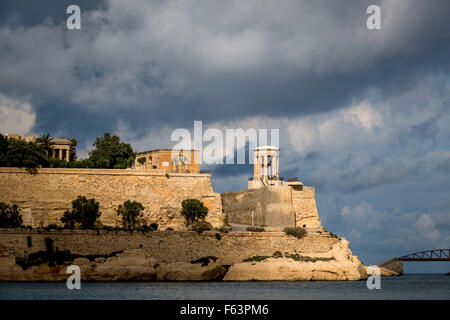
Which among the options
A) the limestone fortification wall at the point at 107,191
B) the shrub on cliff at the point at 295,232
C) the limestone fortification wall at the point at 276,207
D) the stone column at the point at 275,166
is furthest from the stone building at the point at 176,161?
the shrub on cliff at the point at 295,232

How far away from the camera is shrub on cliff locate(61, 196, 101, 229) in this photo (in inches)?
1891

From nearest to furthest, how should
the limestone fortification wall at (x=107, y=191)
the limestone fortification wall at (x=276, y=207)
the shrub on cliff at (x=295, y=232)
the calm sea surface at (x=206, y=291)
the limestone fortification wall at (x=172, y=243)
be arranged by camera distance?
1. the calm sea surface at (x=206, y=291)
2. the limestone fortification wall at (x=172, y=243)
3. the limestone fortification wall at (x=107, y=191)
4. the shrub on cliff at (x=295, y=232)
5. the limestone fortification wall at (x=276, y=207)

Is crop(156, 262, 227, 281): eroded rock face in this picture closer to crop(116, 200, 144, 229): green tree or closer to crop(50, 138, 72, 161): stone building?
crop(116, 200, 144, 229): green tree

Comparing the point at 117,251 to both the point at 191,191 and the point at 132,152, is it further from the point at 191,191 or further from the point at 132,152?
the point at 132,152

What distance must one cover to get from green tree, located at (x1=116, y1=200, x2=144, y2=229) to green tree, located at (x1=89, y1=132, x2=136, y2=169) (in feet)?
19.5

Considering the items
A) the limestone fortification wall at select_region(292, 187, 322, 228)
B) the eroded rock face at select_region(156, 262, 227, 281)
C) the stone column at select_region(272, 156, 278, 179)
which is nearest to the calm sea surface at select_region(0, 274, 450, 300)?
the eroded rock face at select_region(156, 262, 227, 281)

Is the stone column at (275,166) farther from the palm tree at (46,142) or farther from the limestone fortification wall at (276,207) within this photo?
the palm tree at (46,142)

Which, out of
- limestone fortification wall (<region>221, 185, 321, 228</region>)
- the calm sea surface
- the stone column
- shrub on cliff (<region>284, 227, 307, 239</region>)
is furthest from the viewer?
the stone column

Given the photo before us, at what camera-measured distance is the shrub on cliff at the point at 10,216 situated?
153ft

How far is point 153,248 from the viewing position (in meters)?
46.5

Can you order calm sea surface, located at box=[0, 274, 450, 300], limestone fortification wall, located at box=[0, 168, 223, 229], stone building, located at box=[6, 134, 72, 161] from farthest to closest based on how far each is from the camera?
stone building, located at box=[6, 134, 72, 161], limestone fortification wall, located at box=[0, 168, 223, 229], calm sea surface, located at box=[0, 274, 450, 300]

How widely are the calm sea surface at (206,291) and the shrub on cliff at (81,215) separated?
239 inches
